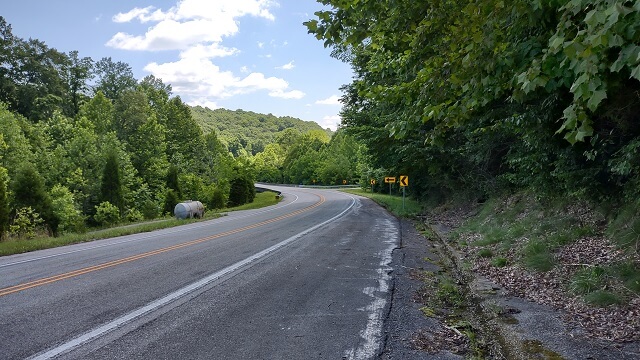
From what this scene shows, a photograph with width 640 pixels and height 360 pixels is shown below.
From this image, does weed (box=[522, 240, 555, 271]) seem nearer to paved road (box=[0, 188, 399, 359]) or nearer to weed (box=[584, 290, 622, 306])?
weed (box=[584, 290, 622, 306])

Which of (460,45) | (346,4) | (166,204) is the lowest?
(166,204)

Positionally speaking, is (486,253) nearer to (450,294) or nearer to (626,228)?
(626,228)

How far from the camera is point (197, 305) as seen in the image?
19.4 ft

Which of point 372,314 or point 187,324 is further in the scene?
point 372,314

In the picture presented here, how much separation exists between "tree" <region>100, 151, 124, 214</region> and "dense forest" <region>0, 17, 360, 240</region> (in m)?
0.08

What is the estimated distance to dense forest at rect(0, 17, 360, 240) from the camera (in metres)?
28.2

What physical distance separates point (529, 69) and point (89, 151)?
4134cm

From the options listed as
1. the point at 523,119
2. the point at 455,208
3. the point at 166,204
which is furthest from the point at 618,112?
the point at 166,204

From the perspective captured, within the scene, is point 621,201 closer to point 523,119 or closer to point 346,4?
point 523,119

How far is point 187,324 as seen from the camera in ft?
16.8

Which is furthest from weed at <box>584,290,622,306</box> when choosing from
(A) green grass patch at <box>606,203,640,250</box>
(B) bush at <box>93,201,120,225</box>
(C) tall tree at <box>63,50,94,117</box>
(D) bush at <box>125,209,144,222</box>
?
(C) tall tree at <box>63,50,94,117</box>

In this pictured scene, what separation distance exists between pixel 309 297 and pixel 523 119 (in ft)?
16.1

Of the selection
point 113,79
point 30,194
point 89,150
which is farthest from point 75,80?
point 30,194

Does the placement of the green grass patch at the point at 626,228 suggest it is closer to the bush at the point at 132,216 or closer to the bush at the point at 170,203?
the bush at the point at 132,216
